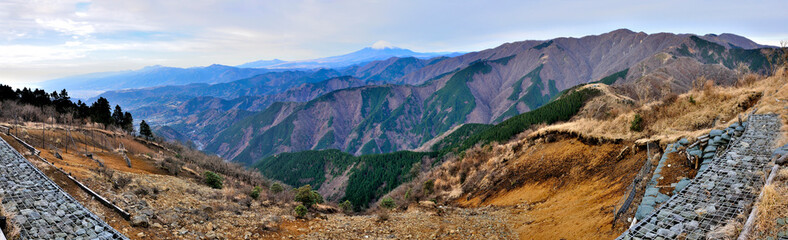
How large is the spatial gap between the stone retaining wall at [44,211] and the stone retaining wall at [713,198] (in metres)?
12.6

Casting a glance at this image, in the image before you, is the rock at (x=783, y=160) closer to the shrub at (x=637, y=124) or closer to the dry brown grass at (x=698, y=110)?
the dry brown grass at (x=698, y=110)

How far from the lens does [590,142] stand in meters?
20.9

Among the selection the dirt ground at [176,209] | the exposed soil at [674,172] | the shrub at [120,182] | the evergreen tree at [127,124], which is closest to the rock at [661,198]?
the exposed soil at [674,172]

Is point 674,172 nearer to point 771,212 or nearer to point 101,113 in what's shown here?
point 771,212

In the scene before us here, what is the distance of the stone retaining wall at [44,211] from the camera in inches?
296

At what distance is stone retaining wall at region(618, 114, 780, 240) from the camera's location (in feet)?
20.4

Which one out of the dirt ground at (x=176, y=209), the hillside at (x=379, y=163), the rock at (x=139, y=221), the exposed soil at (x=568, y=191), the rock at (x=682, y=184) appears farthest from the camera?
the hillside at (x=379, y=163)

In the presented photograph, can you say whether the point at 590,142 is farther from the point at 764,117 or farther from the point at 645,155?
the point at 764,117

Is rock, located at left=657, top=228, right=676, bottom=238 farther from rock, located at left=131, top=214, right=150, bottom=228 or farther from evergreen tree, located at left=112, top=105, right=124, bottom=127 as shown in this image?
evergreen tree, located at left=112, top=105, right=124, bottom=127

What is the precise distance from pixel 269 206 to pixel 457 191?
16.0 meters

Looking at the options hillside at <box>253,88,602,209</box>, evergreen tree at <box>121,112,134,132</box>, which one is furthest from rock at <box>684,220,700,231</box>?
evergreen tree at <box>121,112,134,132</box>

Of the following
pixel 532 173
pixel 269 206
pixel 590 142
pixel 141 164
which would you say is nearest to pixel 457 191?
pixel 532 173

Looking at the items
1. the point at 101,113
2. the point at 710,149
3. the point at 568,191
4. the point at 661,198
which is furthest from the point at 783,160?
the point at 101,113

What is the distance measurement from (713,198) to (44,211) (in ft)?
56.0
